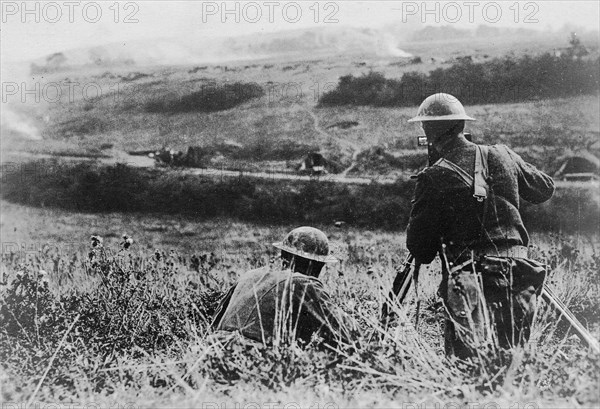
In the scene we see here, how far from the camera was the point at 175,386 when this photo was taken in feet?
11.8

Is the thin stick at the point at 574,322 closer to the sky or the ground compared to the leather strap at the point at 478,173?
closer to the ground

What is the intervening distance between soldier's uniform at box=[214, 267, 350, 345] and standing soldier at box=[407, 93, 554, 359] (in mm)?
725

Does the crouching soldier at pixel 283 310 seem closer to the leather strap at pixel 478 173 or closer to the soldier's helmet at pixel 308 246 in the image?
the soldier's helmet at pixel 308 246

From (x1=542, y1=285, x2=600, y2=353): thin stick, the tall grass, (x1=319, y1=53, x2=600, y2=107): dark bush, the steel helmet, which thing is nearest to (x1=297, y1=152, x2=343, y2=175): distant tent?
(x1=319, y1=53, x2=600, y2=107): dark bush

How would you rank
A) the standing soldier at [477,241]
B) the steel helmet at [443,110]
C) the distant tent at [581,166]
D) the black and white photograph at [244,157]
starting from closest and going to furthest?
1. the standing soldier at [477,241]
2. the steel helmet at [443,110]
3. the black and white photograph at [244,157]
4. the distant tent at [581,166]

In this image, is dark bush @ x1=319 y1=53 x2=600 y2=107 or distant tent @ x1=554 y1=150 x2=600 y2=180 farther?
dark bush @ x1=319 y1=53 x2=600 y2=107

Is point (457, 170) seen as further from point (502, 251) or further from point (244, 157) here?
point (244, 157)

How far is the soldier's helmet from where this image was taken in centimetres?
415

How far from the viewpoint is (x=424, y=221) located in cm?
389

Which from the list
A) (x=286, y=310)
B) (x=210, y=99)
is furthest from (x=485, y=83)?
(x=286, y=310)

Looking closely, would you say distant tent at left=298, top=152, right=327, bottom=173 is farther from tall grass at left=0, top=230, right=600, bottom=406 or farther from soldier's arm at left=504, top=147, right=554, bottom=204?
soldier's arm at left=504, top=147, right=554, bottom=204

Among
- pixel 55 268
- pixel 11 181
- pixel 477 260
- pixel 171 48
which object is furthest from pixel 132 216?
pixel 477 260

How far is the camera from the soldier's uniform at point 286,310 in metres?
3.87

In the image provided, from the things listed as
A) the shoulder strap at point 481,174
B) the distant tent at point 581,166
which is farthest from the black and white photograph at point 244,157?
the shoulder strap at point 481,174
